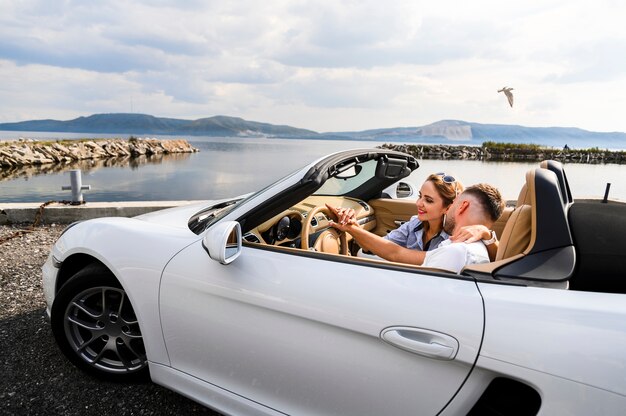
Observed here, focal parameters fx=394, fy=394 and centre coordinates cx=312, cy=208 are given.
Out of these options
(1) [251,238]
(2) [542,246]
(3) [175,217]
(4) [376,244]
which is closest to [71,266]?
(3) [175,217]

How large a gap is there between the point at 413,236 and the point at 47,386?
97.1 inches

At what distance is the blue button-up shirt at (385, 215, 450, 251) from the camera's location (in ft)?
8.18

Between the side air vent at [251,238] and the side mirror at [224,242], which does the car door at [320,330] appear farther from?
the side air vent at [251,238]

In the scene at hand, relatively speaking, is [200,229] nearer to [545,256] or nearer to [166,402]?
[166,402]

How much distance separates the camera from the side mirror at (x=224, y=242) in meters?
1.63

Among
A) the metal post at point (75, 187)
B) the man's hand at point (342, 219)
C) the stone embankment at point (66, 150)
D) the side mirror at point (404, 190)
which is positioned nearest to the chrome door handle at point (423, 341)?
the man's hand at point (342, 219)

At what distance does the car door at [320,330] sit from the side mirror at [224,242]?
0.09 metres

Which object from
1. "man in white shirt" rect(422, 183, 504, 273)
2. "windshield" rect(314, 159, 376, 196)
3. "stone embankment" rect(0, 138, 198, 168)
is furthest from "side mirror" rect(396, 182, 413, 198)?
"stone embankment" rect(0, 138, 198, 168)

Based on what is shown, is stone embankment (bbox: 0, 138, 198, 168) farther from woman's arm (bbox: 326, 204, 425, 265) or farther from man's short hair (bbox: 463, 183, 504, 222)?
man's short hair (bbox: 463, 183, 504, 222)

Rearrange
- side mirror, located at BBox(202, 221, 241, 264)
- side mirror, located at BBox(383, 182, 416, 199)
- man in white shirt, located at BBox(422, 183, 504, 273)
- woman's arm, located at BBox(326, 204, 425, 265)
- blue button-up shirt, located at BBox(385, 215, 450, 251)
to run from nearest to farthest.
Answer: side mirror, located at BBox(202, 221, 241, 264)
man in white shirt, located at BBox(422, 183, 504, 273)
woman's arm, located at BBox(326, 204, 425, 265)
blue button-up shirt, located at BBox(385, 215, 450, 251)
side mirror, located at BBox(383, 182, 416, 199)

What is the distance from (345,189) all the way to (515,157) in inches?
1670

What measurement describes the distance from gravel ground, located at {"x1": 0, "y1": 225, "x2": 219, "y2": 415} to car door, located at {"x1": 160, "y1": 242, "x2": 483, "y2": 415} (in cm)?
56

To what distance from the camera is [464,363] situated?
1.27m

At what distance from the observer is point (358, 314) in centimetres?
143
